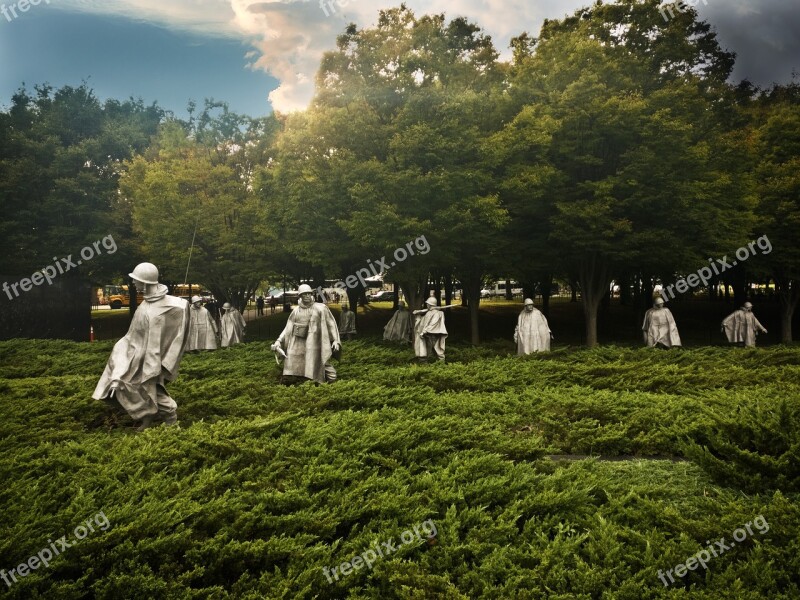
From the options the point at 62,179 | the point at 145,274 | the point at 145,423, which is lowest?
the point at 145,423

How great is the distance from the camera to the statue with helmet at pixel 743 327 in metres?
18.6

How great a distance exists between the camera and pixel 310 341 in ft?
34.0

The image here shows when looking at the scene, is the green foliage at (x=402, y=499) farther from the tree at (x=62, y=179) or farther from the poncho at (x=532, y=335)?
the tree at (x=62, y=179)

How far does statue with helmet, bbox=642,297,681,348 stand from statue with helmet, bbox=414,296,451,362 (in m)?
6.71

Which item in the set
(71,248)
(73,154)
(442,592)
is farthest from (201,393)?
(73,154)

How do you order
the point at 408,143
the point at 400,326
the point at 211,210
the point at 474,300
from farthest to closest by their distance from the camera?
1. the point at 211,210
2. the point at 474,300
3. the point at 400,326
4. the point at 408,143

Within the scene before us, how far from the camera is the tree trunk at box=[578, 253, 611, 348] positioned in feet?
65.9

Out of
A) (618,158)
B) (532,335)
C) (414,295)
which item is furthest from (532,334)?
(618,158)

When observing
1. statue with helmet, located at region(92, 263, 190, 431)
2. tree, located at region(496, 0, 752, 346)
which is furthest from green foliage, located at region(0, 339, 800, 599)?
tree, located at region(496, 0, 752, 346)

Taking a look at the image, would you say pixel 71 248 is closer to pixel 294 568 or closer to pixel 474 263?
pixel 474 263

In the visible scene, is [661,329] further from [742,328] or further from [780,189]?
[780,189]

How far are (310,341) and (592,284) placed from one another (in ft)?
44.6

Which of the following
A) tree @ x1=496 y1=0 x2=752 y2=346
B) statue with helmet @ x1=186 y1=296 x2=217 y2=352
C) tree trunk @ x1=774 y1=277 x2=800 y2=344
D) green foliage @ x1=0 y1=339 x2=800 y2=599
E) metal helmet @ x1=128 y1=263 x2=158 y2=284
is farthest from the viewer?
tree trunk @ x1=774 y1=277 x2=800 y2=344

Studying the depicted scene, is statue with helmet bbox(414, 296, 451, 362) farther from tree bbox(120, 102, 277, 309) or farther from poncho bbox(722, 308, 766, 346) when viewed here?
poncho bbox(722, 308, 766, 346)
